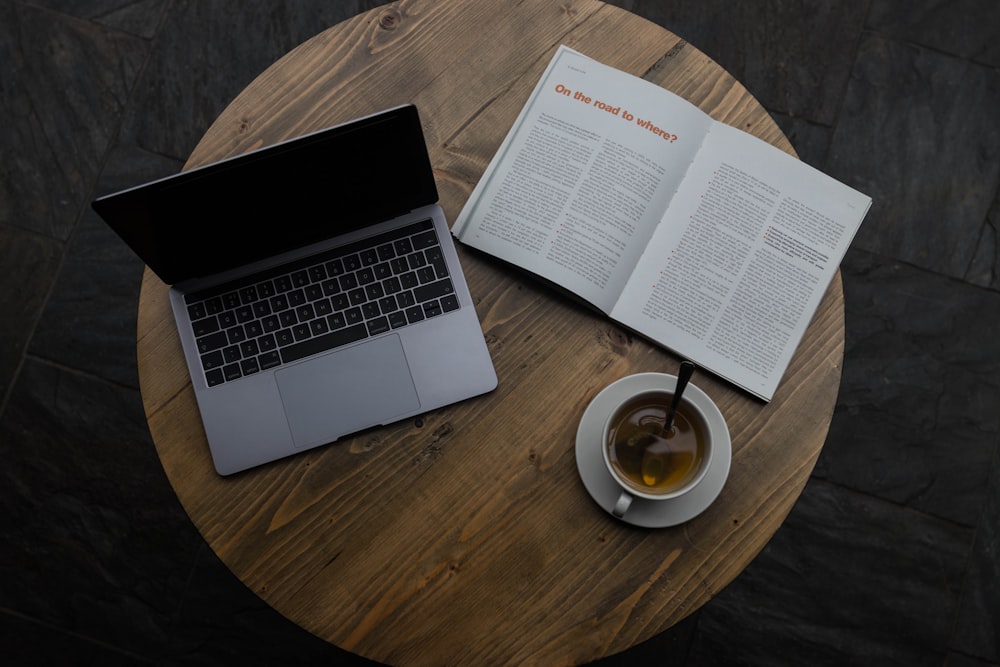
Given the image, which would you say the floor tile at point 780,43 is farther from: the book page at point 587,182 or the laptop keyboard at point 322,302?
the laptop keyboard at point 322,302

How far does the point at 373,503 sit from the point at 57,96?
4.28 feet

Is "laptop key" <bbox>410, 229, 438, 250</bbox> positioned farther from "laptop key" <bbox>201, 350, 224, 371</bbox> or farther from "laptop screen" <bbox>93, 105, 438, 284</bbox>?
"laptop key" <bbox>201, 350, 224, 371</bbox>

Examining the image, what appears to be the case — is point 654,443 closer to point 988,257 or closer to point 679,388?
point 679,388

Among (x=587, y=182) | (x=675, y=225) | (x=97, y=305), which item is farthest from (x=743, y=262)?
(x=97, y=305)

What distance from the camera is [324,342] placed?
1.01m

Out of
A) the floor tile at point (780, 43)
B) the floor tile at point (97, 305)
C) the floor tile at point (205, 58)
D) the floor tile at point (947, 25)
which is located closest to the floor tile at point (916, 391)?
the floor tile at point (780, 43)

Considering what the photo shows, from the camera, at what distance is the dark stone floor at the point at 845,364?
1537 millimetres

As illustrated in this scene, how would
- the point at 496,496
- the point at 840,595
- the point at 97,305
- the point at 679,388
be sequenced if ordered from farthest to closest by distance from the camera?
the point at 97,305, the point at 840,595, the point at 496,496, the point at 679,388

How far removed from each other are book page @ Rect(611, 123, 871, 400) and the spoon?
4.0 inches

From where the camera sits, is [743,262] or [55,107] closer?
[743,262]

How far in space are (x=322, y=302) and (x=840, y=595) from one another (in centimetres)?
118

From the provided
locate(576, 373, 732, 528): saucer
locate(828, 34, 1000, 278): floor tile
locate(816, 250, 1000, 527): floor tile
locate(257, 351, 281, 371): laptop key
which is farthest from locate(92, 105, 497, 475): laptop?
locate(828, 34, 1000, 278): floor tile

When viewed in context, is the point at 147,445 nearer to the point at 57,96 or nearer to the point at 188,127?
the point at 188,127

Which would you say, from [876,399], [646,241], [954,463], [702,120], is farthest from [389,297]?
[954,463]
